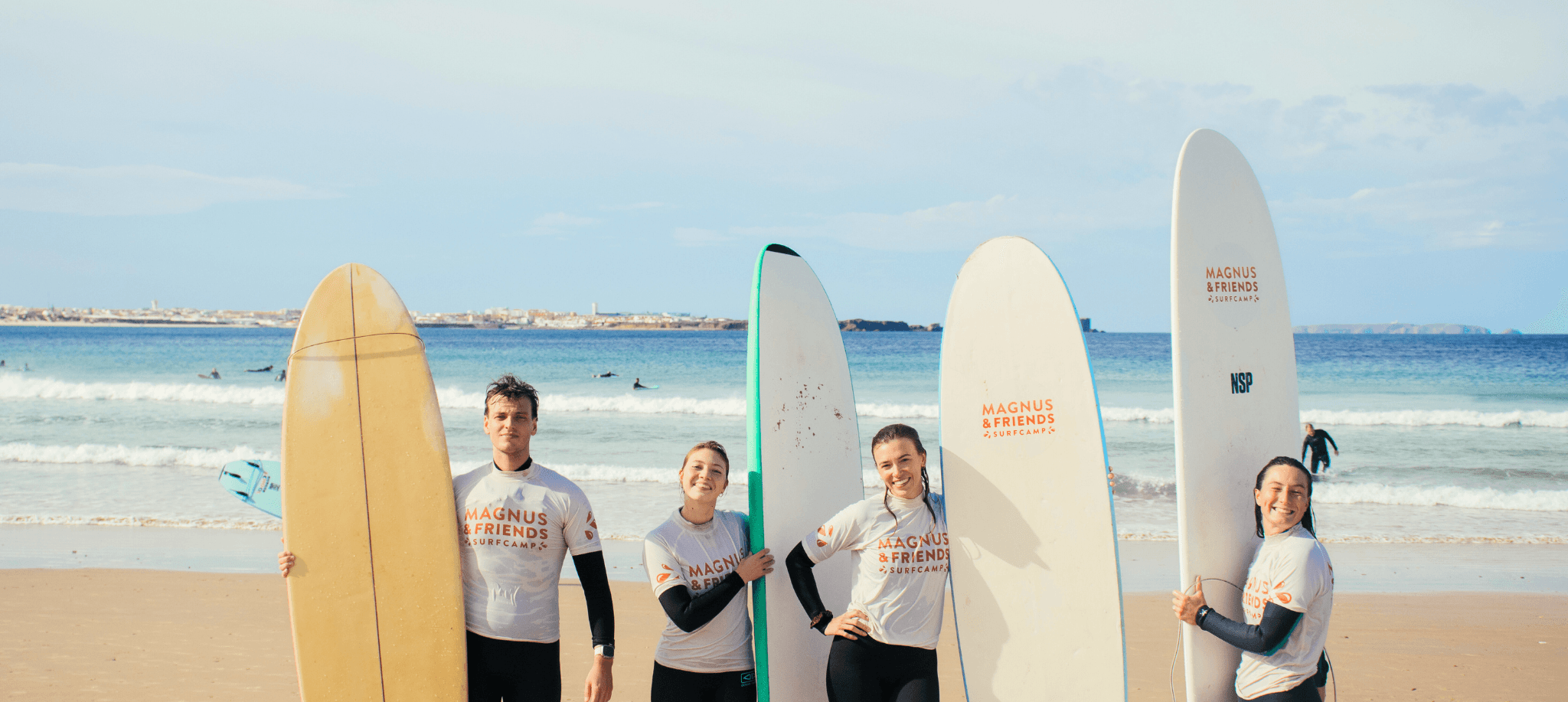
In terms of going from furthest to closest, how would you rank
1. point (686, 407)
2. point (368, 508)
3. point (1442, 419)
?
point (686, 407), point (1442, 419), point (368, 508)

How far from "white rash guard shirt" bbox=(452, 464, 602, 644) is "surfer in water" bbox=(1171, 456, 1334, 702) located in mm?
1628

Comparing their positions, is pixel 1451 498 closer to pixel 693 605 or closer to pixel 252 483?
pixel 693 605

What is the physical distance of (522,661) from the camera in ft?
6.72

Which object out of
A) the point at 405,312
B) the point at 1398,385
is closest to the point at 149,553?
the point at 405,312

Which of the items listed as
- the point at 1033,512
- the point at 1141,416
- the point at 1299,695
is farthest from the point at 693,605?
the point at 1141,416

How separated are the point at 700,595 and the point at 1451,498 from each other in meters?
8.53

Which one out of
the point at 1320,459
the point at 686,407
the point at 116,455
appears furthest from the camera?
the point at 686,407

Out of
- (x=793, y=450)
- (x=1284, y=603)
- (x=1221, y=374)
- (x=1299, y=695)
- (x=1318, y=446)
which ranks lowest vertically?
(x=1318, y=446)

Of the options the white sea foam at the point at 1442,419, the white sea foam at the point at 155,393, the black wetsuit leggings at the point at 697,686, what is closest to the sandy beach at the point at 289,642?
the black wetsuit leggings at the point at 697,686

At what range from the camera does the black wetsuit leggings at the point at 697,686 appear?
2.08 metres

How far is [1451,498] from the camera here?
7656 millimetres

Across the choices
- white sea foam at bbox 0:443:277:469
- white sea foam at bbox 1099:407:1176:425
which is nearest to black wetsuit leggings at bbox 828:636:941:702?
white sea foam at bbox 0:443:277:469

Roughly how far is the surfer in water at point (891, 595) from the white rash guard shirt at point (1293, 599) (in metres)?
Result: 0.78

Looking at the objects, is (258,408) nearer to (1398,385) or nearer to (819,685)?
(819,685)
